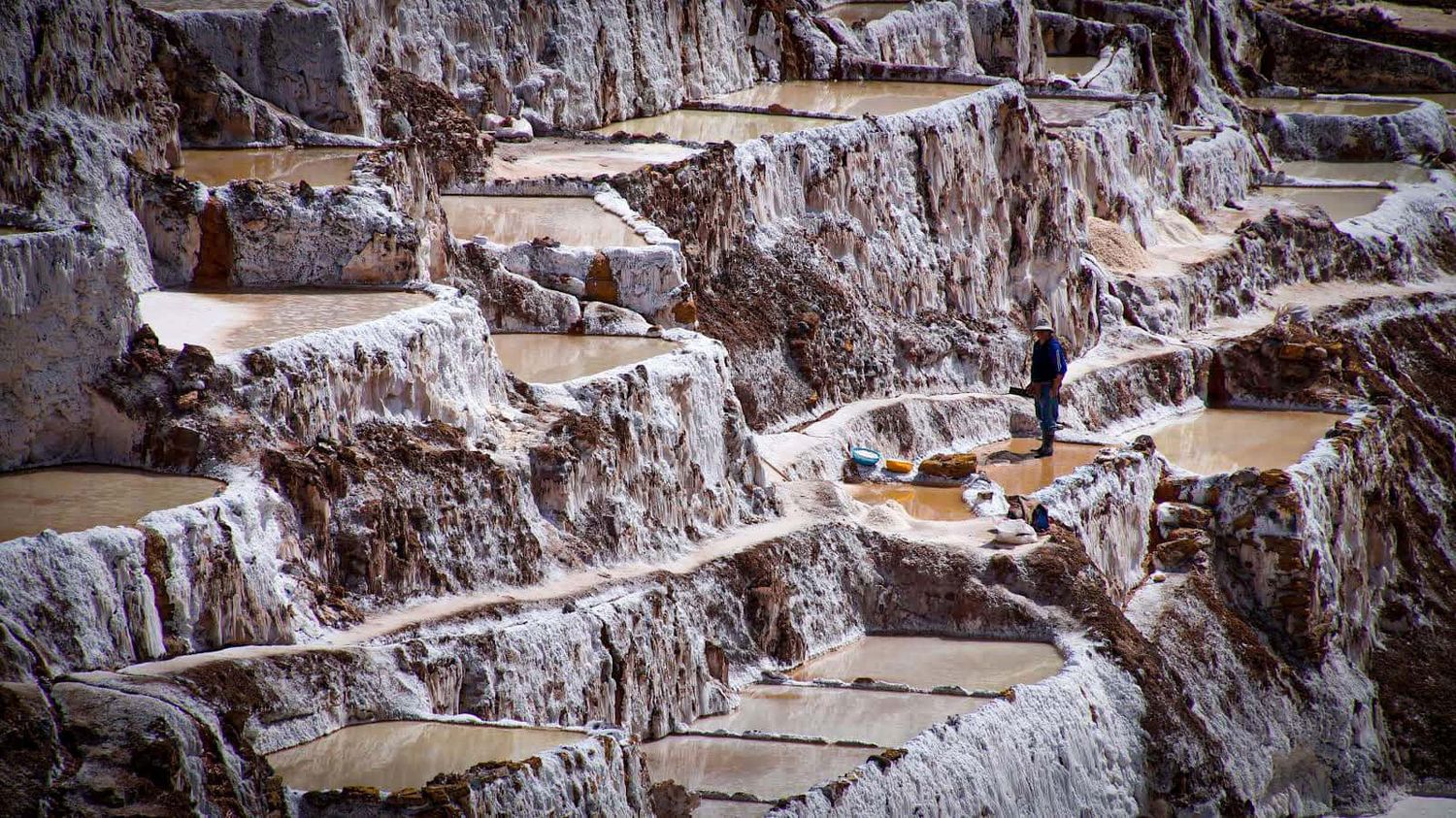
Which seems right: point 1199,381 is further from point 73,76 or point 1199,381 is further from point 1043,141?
point 73,76

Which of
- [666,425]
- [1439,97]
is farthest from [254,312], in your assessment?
[1439,97]

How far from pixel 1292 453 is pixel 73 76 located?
17.8 m

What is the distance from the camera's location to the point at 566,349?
80.1 ft

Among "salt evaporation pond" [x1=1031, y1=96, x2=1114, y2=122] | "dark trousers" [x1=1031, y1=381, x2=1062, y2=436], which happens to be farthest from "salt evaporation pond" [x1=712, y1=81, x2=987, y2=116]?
"dark trousers" [x1=1031, y1=381, x2=1062, y2=436]

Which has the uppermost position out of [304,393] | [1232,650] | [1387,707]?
[304,393]

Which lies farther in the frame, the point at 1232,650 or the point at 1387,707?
the point at 1387,707

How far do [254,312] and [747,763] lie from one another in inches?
249

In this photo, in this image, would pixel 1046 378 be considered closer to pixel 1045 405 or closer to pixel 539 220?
pixel 1045 405

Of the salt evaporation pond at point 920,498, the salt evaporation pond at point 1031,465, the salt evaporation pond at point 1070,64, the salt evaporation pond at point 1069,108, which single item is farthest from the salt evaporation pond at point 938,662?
the salt evaporation pond at point 1070,64

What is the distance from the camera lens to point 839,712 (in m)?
21.5

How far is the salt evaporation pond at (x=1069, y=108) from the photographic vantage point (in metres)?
40.2

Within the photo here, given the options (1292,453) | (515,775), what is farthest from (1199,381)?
(515,775)

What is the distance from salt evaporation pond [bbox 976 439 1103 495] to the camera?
91.6 feet

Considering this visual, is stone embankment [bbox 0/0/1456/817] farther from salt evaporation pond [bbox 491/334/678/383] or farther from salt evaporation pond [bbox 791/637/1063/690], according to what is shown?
salt evaporation pond [bbox 791/637/1063/690]
